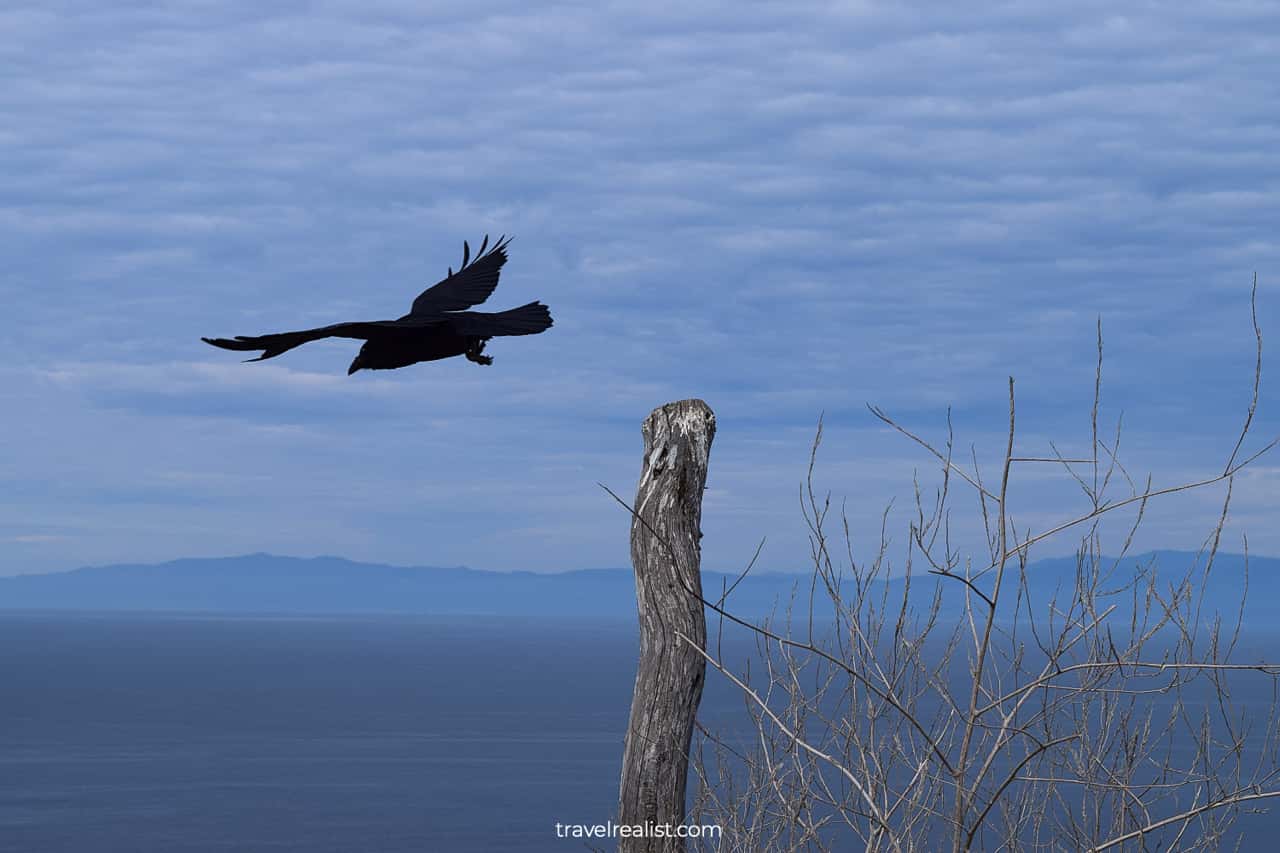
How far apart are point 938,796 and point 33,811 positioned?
231 ft

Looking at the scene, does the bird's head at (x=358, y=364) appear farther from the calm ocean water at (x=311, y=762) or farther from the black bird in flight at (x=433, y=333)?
the calm ocean water at (x=311, y=762)

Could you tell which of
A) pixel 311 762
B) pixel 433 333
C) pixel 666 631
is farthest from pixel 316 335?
pixel 311 762

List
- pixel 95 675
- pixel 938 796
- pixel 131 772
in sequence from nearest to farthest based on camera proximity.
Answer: pixel 938 796 < pixel 131 772 < pixel 95 675

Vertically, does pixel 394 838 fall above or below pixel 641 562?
below

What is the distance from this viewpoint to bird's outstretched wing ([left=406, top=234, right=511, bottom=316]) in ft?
21.2

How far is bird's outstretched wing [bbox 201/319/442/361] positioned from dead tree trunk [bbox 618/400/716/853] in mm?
1637

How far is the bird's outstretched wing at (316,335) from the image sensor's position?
4.89 metres

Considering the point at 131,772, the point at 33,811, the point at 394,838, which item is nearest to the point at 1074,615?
the point at 394,838

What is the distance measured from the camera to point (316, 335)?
201 inches

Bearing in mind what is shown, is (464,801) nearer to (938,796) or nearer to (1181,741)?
(1181,741)

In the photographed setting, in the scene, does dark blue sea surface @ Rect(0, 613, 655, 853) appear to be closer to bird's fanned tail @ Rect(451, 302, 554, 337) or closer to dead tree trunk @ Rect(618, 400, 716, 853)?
dead tree trunk @ Rect(618, 400, 716, 853)

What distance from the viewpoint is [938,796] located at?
18.9ft

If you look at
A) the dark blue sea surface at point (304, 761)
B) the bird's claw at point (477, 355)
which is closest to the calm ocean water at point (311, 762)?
the dark blue sea surface at point (304, 761)

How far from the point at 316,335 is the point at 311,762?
85.1 meters
